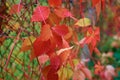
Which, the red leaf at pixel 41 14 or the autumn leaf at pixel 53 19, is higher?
the red leaf at pixel 41 14

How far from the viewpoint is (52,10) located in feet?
4.89

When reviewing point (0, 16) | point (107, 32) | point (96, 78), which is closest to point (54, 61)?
point (0, 16)

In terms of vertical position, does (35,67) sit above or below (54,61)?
below

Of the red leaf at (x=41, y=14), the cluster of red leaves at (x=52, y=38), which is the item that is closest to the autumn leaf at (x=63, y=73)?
the cluster of red leaves at (x=52, y=38)

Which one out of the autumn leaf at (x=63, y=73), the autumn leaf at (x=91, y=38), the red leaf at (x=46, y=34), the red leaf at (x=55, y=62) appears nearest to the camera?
the red leaf at (x=46, y=34)

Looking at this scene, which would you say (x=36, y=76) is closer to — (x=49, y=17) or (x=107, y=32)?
(x=49, y=17)

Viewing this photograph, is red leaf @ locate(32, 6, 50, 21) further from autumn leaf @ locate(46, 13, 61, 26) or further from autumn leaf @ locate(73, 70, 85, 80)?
autumn leaf @ locate(73, 70, 85, 80)

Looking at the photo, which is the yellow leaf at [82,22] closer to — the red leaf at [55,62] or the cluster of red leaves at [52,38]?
the cluster of red leaves at [52,38]

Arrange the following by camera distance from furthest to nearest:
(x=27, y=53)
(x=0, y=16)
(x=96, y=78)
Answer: (x=96, y=78) → (x=27, y=53) → (x=0, y=16)

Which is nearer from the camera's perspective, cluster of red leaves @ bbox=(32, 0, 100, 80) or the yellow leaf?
cluster of red leaves @ bbox=(32, 0, 100, 80)

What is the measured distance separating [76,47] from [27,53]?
0.85 ft

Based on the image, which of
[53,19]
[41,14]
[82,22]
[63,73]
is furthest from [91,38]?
[41,14]

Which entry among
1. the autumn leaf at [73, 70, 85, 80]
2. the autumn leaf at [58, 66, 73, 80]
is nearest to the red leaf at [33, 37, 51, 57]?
the autumn leaf at [58, 66, 73, 80]

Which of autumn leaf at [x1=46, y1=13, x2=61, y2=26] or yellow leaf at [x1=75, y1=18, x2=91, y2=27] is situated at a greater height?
autumn leaf at [x1=46, y1=13, x2=61, y2=26]
